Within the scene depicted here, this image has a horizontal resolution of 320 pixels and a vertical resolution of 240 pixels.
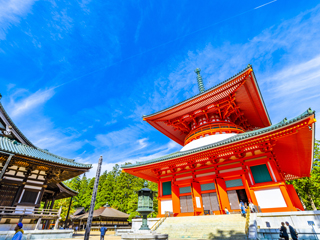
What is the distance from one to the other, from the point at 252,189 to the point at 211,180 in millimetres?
3079

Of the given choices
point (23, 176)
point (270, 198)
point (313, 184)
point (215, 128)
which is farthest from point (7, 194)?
point (313, 184)

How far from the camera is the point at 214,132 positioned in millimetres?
16656

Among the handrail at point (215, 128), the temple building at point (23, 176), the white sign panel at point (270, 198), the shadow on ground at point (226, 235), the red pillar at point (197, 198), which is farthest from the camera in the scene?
the handrail at point (215, 128)

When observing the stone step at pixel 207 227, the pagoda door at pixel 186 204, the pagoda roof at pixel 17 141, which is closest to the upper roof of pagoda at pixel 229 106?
the pagoda door at pixel 186 204

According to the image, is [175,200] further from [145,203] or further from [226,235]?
[145,203]

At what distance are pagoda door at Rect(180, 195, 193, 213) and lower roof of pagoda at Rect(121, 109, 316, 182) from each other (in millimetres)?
2821

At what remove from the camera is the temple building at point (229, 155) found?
421 inches

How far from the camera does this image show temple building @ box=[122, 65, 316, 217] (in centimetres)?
1070

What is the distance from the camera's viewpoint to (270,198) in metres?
10.7

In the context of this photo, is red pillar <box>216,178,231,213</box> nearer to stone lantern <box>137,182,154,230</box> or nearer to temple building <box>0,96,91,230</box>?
→ stone lantern <box>137,182,154,230</box>

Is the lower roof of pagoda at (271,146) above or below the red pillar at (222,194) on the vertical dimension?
above

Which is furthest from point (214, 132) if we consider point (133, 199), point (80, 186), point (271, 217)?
point (80, 186)

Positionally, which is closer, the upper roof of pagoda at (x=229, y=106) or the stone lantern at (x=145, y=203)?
the stone lantern at (x=145, y=203)

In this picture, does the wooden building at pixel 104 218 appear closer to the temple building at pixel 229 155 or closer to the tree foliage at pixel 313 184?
the temple building at pixel 229 155
